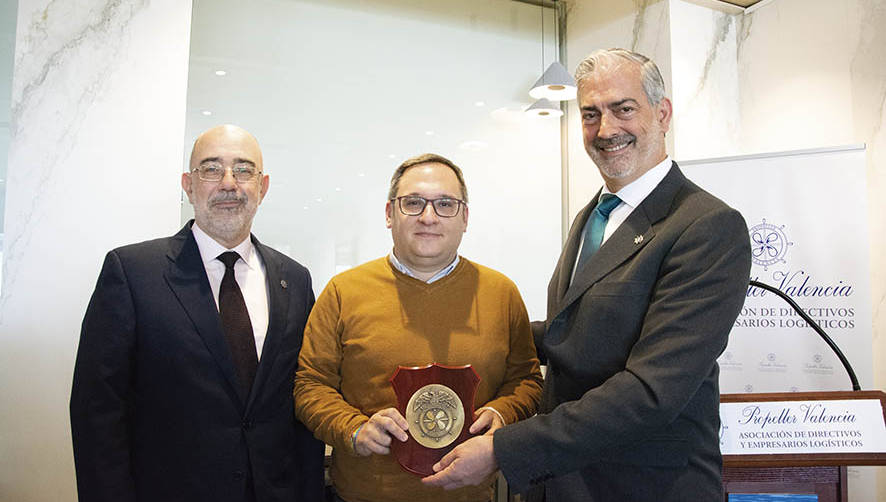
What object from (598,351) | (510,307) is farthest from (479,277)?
(598,351)

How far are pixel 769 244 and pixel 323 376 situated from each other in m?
2.17

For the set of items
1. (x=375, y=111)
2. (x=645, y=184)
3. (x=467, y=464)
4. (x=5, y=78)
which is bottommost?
(x=467, y=464)

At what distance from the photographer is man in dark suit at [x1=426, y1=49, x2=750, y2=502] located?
145 centimetres

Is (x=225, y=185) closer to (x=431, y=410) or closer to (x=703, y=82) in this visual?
(x=431, y=410)

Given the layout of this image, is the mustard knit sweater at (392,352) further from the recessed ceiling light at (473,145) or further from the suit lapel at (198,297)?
the recessed ceiling light at (473,145)

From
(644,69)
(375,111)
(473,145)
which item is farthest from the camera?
(473,145)

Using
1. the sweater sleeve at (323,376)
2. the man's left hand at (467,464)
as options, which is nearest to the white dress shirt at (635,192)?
the man's left hand at (467,464)

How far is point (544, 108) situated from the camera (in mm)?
4254

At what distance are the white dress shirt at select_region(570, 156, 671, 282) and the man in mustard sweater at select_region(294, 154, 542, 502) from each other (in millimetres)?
358

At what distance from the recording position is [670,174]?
1.71m

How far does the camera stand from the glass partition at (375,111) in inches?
148

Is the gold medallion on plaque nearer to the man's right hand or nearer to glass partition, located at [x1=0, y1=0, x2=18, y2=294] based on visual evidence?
the man's right hand

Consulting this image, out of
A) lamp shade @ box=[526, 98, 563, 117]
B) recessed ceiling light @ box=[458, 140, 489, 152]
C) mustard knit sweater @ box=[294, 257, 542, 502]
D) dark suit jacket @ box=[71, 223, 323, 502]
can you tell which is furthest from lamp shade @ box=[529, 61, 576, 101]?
dark suit jacket @ box=[71, 223, 323, 502]

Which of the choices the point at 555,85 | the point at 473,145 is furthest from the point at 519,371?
the point at 473,145
